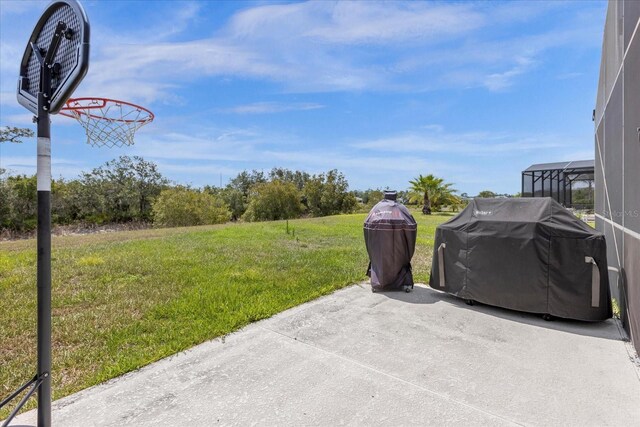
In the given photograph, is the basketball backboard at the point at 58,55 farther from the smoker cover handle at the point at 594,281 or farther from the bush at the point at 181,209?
the bush at the point at 181,209

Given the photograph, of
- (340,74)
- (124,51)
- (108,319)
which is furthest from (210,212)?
(108,319)

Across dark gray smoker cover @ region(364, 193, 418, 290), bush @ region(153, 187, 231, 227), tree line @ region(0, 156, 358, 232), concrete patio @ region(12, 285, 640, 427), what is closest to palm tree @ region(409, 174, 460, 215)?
tree line @ region(0, 156, 358, 232)

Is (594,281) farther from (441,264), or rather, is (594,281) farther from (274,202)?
(274,202)

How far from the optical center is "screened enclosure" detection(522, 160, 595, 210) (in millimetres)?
19984

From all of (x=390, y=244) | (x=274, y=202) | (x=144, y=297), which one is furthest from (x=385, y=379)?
(x=274, y=202)

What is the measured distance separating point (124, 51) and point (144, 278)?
4185 millimetres

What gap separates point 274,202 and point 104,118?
2622cm

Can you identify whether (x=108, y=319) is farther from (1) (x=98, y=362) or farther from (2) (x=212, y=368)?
(2) (x=212, y=368)

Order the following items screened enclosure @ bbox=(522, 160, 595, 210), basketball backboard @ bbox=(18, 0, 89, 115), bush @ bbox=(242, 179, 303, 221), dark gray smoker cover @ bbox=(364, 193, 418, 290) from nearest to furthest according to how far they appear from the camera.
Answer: basketball backboard @ bbox=(18, 0, 89, 115) → dark gray smoker cover @ bbox=(364, 193, 418, 290) → screened enclosure @ bbox=(522, 160, 595, 210) → bush @ bbox=(242, 179, 303, 221)

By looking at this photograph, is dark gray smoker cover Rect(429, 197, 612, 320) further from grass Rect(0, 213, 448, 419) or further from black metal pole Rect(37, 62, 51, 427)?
black metal pole Rect(37, 62, 51, 427)

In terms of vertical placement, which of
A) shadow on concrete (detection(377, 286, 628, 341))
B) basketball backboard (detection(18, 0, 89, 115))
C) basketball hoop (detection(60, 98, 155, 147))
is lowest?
shadow on concrete (detection(377, 286, 628, 341))

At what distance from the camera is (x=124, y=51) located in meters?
6.04

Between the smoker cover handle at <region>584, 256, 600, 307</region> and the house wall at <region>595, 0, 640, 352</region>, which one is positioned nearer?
the house wall at <region>595, 0, 640, 352</region>

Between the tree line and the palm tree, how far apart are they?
833 cm
